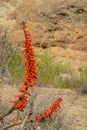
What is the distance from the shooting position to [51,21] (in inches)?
519

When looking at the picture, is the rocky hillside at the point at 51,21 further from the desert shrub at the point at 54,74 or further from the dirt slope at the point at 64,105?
the dirt slope at the point at 64,105

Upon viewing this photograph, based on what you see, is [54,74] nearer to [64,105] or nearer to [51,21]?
[64,105]

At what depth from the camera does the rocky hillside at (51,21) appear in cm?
1299

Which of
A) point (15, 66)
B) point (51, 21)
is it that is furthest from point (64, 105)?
point (51, 21)

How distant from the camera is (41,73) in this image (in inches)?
376

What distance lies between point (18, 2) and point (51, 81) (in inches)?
204

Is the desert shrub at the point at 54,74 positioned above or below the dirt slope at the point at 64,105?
below

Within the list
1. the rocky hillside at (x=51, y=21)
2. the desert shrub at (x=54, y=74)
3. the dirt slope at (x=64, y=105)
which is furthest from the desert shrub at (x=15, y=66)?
the rocky hillside at (x=51, y=21)

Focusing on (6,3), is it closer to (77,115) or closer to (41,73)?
(41,73)

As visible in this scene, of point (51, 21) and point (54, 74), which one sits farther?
point (51, 21)

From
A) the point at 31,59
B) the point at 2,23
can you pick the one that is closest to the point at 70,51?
the point at 2,23

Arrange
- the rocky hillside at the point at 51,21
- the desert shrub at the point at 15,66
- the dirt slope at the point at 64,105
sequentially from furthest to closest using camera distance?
the rocky hillside at the point at 51,21 → the desert shrub at the point at 15,66 → the dirt slope at the point at 64,105

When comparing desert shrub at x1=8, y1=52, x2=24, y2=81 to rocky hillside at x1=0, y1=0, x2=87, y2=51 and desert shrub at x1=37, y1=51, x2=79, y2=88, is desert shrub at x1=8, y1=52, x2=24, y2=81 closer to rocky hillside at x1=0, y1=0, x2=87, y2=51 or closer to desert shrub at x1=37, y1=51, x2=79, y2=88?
desert shrub at x1=37, y1=51, x2=79, y2=88

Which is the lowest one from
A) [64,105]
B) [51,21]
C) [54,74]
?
[54,74]
